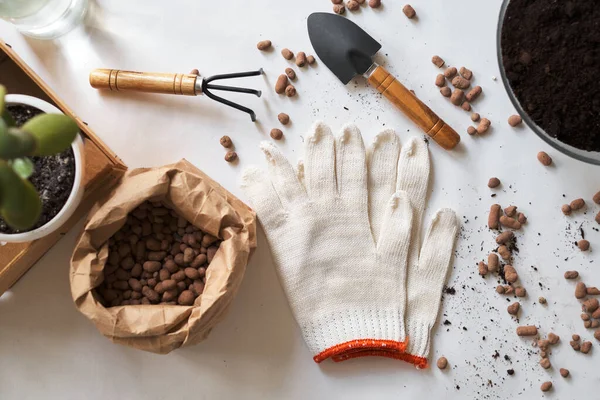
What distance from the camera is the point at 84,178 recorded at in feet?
2.77

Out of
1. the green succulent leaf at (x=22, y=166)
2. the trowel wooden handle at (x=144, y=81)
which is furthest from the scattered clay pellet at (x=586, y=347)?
the green succulent leaf at (x=22, y=166)

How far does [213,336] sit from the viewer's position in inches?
38.8

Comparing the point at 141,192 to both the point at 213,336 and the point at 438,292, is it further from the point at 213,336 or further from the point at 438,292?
the point at 438,292

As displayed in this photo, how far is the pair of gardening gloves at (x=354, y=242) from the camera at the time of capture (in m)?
0.97

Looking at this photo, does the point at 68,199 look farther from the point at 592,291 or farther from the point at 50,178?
the point at 592,291

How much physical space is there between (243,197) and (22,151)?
45 cm

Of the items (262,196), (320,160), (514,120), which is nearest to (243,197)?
(262,196)

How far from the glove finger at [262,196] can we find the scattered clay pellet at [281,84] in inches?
5.5

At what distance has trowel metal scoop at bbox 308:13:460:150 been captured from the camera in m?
0.94

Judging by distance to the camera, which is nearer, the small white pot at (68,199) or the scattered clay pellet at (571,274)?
the small white pot at (68,199)

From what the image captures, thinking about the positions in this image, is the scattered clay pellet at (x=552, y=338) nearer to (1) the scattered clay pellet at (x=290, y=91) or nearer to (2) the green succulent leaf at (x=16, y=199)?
(1) the scattered clay pellet at (x=290, y=91)

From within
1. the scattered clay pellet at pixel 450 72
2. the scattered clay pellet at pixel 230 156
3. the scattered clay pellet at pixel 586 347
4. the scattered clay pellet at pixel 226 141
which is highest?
the scattered clay pellet at pixel 450 72

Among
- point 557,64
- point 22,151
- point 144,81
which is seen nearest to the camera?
point 22,151

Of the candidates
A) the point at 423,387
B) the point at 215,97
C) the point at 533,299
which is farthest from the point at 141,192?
the point at 533,299
